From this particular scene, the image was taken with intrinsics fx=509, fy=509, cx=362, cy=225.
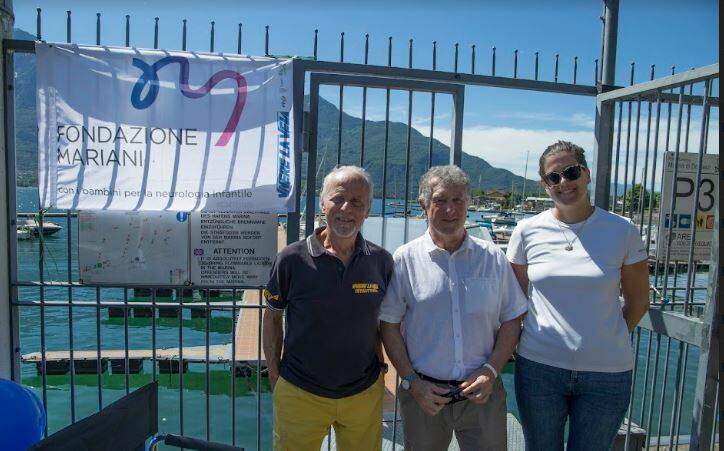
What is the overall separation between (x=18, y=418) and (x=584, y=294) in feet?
8.00

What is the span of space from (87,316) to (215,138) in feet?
91.8

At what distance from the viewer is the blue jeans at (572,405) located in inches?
94.0

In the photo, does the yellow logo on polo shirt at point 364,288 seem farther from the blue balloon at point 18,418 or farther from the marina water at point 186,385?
the marina water at point 186,385

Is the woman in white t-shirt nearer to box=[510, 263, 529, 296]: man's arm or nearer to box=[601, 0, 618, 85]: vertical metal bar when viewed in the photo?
box=[510, 263, 529, 296]: man's arm

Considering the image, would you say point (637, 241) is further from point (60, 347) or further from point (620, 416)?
point (60, 347)

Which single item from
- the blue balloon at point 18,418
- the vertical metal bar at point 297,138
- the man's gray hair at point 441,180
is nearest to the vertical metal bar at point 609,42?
the man's gray hair at point 441,180

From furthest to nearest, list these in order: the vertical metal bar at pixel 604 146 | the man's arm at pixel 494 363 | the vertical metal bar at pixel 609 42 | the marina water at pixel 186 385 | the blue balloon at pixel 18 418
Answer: the marina water at pixel 186 385 → the vertical metal bar at pixel 604 146 → the vertical metal bar at pixel 609 42 → the man's arm at pixel 494 363 → the blue balloon at pixel 18 418

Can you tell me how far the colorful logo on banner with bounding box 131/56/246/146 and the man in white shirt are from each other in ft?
4.30

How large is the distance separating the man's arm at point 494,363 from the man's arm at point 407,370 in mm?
121

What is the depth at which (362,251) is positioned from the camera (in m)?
2.41

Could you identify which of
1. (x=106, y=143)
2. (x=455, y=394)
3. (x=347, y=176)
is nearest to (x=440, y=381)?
(x=455, y=394)

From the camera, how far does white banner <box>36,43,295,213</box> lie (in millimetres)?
2980

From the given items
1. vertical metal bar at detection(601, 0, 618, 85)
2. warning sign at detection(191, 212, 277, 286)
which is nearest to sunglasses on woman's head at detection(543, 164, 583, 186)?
vertical metal bar at detection(601, 0, 618, 85)

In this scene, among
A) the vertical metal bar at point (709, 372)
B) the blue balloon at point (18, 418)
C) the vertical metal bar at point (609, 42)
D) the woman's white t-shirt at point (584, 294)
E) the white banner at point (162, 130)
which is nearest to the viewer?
the blue balloon at point (18, 418)
